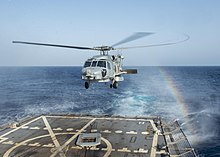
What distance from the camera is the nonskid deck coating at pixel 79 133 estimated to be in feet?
80.5

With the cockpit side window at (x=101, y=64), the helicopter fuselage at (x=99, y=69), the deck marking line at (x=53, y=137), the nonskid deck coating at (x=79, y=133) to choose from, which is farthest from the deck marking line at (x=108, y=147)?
the cockpit side window at (x=101, y=64)

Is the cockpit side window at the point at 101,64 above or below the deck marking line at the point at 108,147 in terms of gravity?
above

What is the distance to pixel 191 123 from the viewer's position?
152ft

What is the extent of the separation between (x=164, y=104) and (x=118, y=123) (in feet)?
97.5

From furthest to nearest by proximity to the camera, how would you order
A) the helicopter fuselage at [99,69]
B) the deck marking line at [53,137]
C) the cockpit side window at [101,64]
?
the cockpit side window at [101,64], the deck marking line at [53,137], the helicopter fuselage at [99,69]

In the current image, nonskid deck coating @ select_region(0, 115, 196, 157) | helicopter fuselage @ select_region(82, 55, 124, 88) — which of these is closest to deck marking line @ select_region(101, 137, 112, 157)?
nonskid deck coating @ select_region(0, 115, 196, 157)

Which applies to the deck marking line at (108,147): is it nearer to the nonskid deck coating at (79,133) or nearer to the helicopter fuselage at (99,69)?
the nonskid deck coating at (79,133)

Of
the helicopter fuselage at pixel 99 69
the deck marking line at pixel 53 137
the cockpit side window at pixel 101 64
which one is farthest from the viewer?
the cockpit side window at pixel 101 64

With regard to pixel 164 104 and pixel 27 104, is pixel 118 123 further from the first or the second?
pixel 27 104

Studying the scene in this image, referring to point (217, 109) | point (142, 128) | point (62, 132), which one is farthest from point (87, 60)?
point (217, 109)

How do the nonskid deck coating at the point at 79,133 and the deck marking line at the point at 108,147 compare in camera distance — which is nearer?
the deck marking line at the point at 108,147

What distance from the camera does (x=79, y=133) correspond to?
3123cm

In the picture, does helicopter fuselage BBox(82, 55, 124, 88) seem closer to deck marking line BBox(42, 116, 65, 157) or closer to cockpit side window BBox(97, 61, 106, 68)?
cockpit side window BBox(97, 61, 106, 68)

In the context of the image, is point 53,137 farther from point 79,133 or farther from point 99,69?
point 99,69
